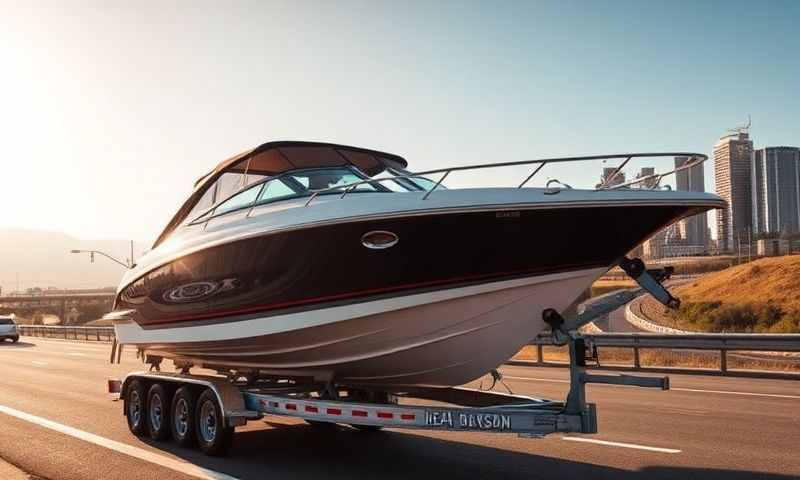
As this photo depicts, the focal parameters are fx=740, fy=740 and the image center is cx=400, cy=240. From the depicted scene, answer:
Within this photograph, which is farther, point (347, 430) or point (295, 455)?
point (347, 430)

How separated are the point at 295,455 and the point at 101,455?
2.05 m

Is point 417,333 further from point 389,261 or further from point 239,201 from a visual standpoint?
point 239,201

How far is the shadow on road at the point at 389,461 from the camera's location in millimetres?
6402

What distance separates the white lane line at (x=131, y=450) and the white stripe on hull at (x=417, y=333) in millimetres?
1389

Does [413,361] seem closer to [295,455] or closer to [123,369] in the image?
[295,455]

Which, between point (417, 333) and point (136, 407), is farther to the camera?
point (136, 407)

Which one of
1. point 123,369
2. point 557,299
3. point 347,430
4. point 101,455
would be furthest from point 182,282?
point 123,369

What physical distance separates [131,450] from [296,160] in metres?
3.66

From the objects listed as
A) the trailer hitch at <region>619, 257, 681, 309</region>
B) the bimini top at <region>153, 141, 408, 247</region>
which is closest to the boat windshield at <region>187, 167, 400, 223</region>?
the bimini top at <region>153, 141, 408, 247</region>

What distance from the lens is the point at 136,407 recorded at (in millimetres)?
9219

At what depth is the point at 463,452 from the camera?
761 centimetres

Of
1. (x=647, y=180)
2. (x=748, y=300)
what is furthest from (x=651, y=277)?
(x=748, y=300)

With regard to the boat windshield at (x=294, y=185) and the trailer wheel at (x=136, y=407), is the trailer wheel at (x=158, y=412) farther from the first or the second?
the boat windshield at (x=294, y=185)

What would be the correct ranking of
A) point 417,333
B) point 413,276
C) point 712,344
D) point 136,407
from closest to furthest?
point 413,276, point 417,333, point 136,407, point 712,344
